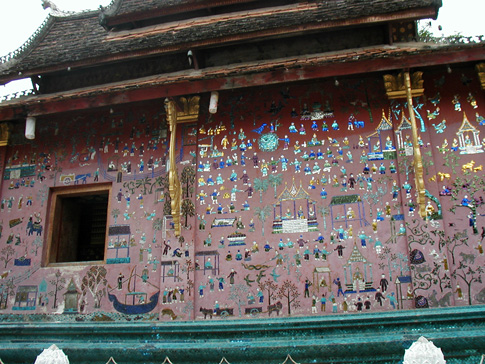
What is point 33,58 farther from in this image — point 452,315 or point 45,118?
point 452,315

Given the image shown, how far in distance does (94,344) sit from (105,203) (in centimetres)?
596

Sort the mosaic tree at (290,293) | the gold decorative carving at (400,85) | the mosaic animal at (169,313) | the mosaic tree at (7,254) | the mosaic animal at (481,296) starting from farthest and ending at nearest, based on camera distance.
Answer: the mosaic tree at (7,254), the mosaic animal at (169,313), the gold decorative carving at (400,85), the mosaic tree at (290,293), the mosaic animal at (481,296)

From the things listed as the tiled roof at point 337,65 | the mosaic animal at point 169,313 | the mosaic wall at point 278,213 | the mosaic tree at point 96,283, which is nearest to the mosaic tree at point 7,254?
the mosaic wall at point 278,213

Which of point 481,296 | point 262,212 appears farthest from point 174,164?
point 481,296

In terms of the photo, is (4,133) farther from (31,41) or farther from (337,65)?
(337,65)

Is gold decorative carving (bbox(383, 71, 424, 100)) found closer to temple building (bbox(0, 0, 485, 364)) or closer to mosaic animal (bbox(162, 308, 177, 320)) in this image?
temple building (bbox(0, 0, 485, 364))

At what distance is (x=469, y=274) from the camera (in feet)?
19.4

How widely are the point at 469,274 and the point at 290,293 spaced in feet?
7.85

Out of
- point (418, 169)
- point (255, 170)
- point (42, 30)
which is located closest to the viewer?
point (418, 169)

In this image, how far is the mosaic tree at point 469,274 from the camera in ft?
19.3

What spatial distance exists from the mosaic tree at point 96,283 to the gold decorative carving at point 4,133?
3117 millimetres

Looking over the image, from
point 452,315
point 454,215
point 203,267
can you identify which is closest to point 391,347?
point 452,315

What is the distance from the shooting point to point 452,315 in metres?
3.72

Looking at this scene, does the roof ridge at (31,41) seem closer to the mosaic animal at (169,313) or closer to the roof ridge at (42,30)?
the roof ridge at (42,30)
